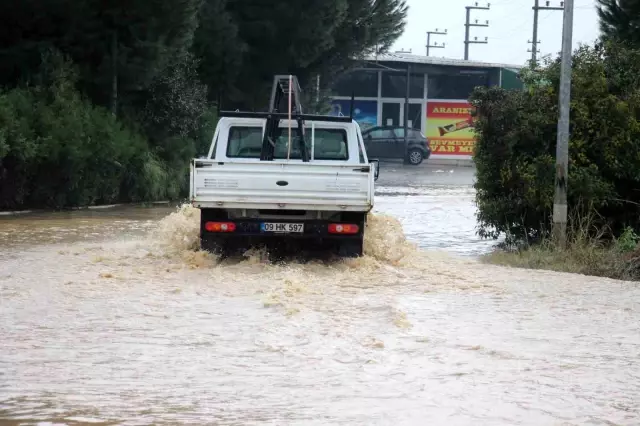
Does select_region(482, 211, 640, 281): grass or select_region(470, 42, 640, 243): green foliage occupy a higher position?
select_region(470, 42, 640, 243): green foliage

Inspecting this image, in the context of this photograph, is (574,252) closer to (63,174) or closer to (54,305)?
(54,305)

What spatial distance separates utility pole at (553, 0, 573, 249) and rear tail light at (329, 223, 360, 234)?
3.60 meters

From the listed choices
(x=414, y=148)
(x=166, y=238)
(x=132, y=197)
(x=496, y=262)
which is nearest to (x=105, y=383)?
(x=166, y=238)

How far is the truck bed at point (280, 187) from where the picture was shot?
48.4 ft

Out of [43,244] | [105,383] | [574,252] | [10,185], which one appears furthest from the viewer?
[10,185]

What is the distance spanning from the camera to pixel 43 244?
18359mm

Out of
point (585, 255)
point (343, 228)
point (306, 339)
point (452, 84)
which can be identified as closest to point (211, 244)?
point (343, 228)

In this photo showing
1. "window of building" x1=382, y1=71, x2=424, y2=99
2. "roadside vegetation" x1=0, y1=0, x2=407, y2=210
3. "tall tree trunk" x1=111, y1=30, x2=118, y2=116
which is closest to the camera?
"roadside vegetation" x1=0, y1=0, x2=407, y2=210

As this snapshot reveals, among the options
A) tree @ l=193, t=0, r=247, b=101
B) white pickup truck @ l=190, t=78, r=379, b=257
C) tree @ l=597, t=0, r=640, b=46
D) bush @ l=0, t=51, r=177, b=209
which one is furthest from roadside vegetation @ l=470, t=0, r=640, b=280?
tree @ l=193, t=0, r=247, b=101

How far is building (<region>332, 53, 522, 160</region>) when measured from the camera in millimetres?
64125

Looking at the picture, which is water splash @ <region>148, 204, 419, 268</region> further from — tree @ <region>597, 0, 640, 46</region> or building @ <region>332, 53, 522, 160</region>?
building @ <region>332, 53, 522, 160</region>

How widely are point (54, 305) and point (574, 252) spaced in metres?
7.50

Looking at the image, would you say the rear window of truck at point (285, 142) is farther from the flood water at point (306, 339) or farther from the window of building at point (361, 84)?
the window of building at point (361, 84)

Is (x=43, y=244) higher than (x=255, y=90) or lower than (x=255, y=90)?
lower
